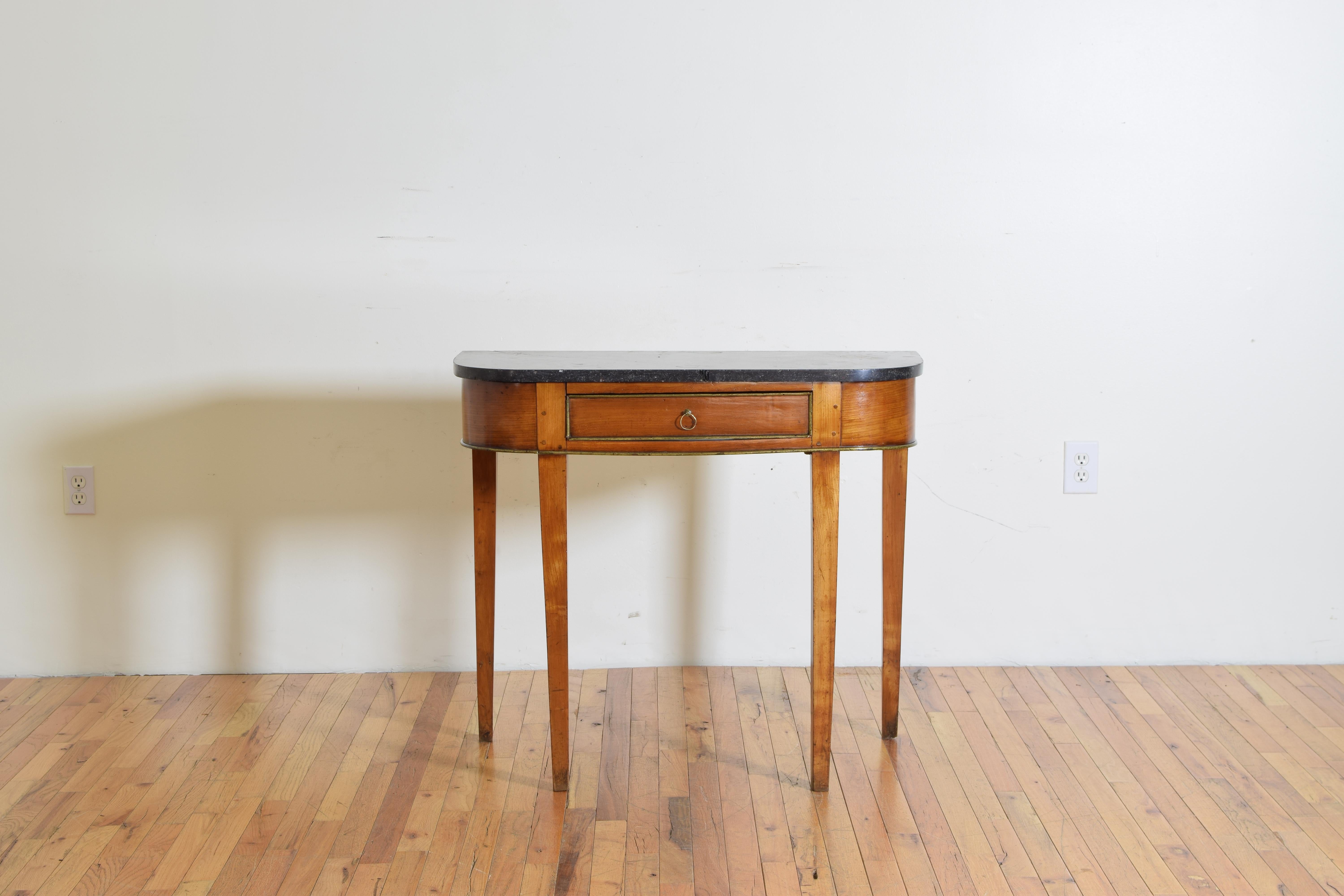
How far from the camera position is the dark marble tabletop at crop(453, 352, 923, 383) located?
5.27ft

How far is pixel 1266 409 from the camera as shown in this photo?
7.40 feet

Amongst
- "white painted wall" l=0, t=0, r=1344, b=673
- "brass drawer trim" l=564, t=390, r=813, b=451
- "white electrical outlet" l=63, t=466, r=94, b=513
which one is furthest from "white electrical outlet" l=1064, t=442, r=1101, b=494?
"white electrical outlet" l=63, t=466, r=94, b=513

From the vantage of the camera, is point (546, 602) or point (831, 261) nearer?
point (546, 602)

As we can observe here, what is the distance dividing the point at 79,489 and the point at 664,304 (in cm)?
126

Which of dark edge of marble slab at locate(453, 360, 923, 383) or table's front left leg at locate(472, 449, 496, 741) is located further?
table's front left leg at locate(472, 449, 496, 741)


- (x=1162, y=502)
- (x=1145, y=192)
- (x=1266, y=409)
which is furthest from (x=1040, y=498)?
(x=1145, y=192)

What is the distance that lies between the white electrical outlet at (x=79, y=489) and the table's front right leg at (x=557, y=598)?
3.61 feet

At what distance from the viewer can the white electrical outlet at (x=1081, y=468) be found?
2256mm

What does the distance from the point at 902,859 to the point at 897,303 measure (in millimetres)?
1106

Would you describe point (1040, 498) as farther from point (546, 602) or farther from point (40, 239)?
point (40, 239)

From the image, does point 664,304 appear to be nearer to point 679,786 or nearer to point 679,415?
point 679,415

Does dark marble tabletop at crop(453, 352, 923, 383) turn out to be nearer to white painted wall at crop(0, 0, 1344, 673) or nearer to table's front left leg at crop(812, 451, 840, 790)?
table's front left leg at crop(812, 451, 840, 790)

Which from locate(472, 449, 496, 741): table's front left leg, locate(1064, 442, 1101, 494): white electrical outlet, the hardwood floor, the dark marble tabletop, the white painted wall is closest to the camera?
the hardwood floor

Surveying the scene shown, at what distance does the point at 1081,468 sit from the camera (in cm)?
→ 226
